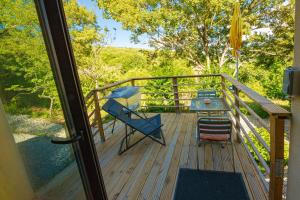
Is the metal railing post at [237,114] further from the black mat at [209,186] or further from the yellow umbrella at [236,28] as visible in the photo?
the yellow umbrella at [236,28]

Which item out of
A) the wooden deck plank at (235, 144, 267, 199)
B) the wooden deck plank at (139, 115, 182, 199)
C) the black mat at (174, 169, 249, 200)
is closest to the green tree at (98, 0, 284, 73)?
the wooden deck plank at (139, 115, 182, 199)

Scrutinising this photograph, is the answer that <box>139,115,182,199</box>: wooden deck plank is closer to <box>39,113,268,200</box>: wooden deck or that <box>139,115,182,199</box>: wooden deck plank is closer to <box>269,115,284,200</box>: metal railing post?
<box>39,113,268,200</box>: wooden deck

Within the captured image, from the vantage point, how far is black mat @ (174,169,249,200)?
1951 mm

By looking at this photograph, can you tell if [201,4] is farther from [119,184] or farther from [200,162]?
[119,184]

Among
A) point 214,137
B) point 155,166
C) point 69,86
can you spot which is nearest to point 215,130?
point 214,137

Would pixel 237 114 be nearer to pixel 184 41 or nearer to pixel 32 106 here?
pixel 32 106

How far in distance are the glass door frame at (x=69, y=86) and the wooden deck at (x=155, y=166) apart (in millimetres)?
97

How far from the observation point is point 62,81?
1131 mm

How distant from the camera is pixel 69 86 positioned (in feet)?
3.77

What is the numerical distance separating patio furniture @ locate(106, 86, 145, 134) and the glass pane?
2.27 meters

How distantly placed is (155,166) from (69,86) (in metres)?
1.76

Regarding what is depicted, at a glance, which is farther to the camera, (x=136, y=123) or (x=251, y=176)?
(x=136, y=123)

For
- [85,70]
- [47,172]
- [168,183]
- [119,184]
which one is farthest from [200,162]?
[85,70]

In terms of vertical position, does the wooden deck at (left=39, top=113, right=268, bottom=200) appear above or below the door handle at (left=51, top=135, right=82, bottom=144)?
below
